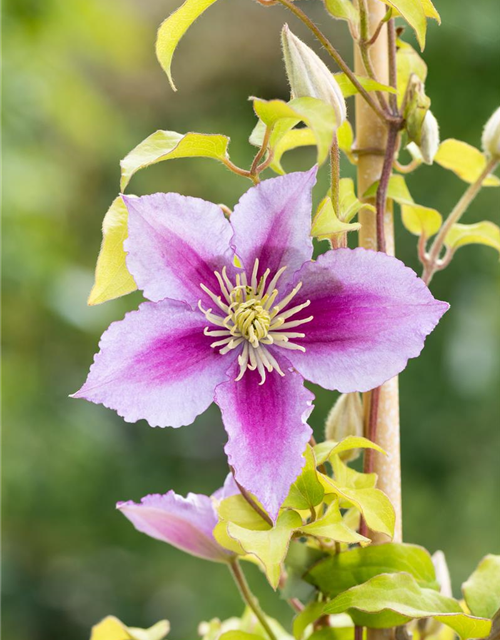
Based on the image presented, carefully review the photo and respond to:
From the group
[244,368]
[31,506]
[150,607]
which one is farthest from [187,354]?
[150,607]

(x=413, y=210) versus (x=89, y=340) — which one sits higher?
(x=413, y=210)

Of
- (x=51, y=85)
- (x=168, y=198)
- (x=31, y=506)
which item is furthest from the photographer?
(x=31, y=506)

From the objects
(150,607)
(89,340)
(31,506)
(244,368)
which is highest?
(244,368)

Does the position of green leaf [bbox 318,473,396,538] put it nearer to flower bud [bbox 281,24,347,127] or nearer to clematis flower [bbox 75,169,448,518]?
clematis flower [bbox 75,169,448,518]

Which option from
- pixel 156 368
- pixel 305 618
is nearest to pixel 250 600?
pixel 305 618

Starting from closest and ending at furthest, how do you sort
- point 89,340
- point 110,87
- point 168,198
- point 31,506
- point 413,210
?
point 168,198 → point 413,210 → point 31,506 → point 89,340 → point 110,87

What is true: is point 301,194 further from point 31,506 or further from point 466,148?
point 31,506

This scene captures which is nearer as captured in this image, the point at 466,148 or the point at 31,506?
the point at 466,148
